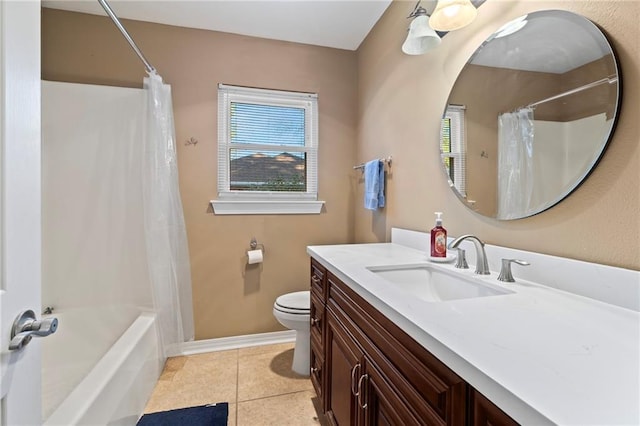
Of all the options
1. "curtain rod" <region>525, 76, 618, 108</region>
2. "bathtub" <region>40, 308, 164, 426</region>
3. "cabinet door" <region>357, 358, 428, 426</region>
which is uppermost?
"curtain rod" <region>525, 76, 618, 108</region>

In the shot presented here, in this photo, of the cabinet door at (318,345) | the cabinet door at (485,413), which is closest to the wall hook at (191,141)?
the cabinet door at (318,345)

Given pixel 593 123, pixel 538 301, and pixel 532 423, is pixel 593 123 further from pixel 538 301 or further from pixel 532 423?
pixel 532 423

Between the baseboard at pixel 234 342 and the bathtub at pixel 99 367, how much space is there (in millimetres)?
279

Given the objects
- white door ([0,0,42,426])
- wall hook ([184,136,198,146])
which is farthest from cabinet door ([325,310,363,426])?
wall hook ([184,136,198,146])

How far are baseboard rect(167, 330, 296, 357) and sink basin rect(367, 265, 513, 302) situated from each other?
5.05 feet

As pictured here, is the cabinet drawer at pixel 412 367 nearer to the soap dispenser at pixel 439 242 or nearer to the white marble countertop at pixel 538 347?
the white marble countertop at pixel 538 347

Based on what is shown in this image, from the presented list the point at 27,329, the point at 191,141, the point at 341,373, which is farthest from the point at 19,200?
the point at 191,141

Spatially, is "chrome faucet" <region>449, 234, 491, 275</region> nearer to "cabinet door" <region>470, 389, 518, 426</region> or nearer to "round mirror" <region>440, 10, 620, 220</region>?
"round mirror" <region>440, 10, 620, 220</region>

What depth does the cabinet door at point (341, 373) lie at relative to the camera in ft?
3.54

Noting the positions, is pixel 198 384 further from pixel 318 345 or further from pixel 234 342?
pixel 318 345

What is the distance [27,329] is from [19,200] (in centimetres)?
27

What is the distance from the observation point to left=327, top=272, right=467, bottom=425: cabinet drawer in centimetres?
59

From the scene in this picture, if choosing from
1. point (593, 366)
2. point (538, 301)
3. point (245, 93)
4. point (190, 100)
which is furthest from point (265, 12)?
point (593, 366)

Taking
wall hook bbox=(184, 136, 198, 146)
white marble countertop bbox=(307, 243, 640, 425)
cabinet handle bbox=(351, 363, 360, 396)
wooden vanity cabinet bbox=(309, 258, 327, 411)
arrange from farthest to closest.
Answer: wall hook bbox=(184, 136, 198, 146), wooden vanity cabinet bbox=(309, 258, 327, 411), cabinet handle bbox=(351, 363, 360, 396), white marble countertop bbox=(307, 243, 640, 425)
